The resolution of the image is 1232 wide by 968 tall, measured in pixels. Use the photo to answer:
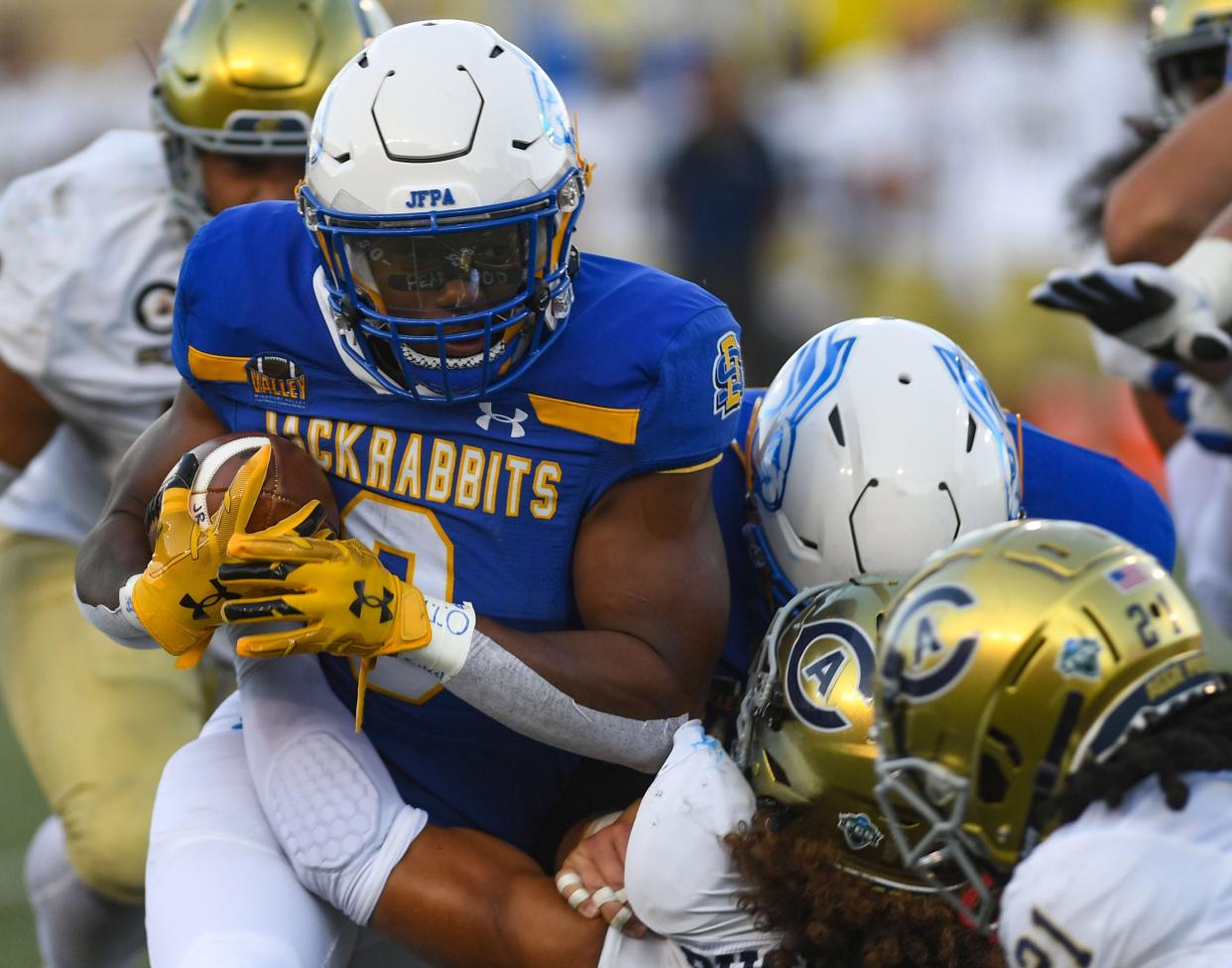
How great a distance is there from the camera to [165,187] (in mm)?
4020

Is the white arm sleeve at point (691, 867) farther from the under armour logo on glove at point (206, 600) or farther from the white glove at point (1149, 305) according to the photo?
the white glove at point (1149, 305)

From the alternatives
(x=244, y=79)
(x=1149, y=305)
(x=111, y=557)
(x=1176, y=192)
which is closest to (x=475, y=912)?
(x=111, y=557)

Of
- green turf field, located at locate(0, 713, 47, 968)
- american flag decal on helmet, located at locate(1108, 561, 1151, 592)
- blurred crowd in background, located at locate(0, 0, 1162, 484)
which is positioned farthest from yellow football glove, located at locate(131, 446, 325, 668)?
blurred crowd in background, located at locate(0, 0, 1162, 484)

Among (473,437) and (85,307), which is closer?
(473,437)

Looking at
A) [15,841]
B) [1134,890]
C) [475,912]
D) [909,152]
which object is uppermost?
[1134,890]

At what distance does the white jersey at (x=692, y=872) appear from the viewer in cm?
218

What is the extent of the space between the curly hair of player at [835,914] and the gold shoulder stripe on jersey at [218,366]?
A: 3.42ft

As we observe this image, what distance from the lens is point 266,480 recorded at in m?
2.43

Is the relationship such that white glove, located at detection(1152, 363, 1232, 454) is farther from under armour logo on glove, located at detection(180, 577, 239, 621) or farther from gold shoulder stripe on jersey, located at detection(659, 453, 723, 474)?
under armour logo on glove, located at detection(180, 577, 239, 621)

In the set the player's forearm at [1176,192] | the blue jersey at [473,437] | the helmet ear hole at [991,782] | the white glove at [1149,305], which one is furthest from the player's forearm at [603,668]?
the player's forearm at [1176,192]

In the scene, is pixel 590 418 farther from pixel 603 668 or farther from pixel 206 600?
pixel 206 600

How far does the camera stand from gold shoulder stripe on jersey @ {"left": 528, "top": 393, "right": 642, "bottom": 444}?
2502mm

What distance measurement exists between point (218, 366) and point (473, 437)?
16.3 inches


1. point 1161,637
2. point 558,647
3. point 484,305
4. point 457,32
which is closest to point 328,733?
point 558,647
